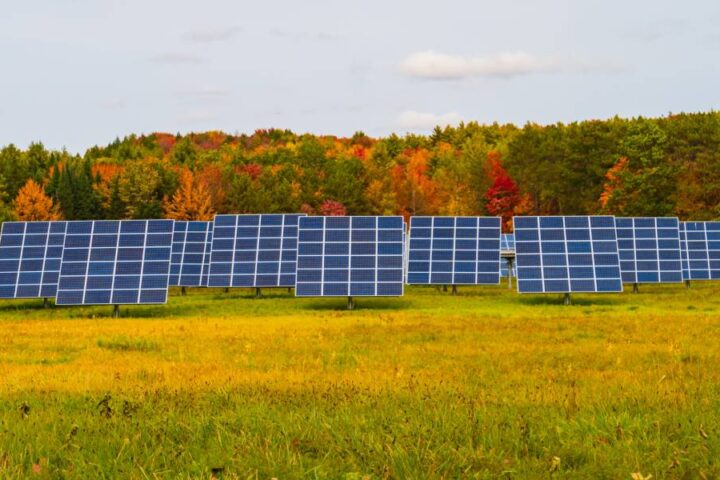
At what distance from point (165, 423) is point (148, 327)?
16.3 m

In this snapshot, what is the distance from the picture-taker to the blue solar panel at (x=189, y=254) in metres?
Answer: 43.4

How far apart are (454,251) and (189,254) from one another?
1459cm

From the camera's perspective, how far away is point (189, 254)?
146ft

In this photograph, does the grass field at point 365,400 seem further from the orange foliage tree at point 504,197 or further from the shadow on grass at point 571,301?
the orange foliage tree at point 504,197

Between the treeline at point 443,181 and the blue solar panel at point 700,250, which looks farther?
the treeline at point 443,181

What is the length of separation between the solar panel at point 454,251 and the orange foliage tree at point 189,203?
64037 mm

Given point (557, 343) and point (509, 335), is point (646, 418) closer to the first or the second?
point (557, 343)

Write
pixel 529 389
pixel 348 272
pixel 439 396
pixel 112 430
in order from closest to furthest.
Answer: pixel 112 430 → pixel 439 396 → pixel 529 389 → pixel 348 272

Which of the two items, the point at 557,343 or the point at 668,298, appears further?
the point at 668,298

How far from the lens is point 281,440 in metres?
9.33

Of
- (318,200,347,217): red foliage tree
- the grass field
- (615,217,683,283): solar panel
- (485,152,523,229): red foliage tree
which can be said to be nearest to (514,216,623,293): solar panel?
(615,217,683,283): solar panel

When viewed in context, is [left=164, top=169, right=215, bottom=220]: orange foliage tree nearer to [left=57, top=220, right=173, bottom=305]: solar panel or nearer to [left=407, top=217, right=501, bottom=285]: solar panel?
[left=407, top=217, right=501, bottom=285]: solar panel

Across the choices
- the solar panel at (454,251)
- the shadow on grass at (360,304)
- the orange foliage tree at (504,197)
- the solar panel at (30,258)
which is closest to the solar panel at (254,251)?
the shadow on grass at (360,304)

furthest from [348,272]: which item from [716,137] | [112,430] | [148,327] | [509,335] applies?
[716,137]
